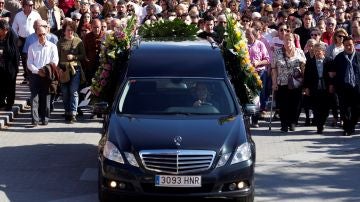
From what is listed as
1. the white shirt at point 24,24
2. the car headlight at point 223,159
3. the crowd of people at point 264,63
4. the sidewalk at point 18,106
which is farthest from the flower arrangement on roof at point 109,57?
the white shirt at point 24,24

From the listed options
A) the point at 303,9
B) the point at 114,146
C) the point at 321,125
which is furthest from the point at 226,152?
the point at 303,9

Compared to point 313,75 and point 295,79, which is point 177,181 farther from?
point 313,75

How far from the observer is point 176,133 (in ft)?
35.2

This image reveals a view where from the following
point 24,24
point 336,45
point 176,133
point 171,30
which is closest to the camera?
point 176,133

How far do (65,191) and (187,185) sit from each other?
6.95 feet

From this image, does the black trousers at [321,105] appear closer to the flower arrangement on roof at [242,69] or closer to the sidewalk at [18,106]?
the flower arrangement on roof at [242,69]

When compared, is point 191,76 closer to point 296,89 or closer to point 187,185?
point 187,185

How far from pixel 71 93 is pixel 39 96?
0.67 meters

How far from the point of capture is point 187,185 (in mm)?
10312

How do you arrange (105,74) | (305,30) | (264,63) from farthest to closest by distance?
1. (305,30)
2. (264,63)
3. (105,74)

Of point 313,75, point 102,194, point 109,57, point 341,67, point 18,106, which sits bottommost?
point 18,106

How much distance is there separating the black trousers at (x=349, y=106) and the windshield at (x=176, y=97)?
523 centimetres

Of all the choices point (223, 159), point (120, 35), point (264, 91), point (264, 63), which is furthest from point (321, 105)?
point (223, 159)

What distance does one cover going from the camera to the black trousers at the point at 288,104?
16781mm
